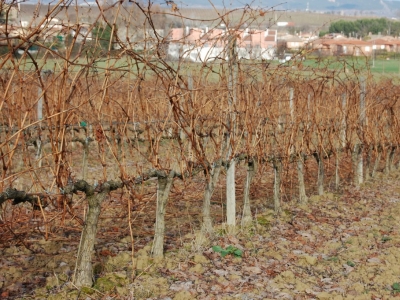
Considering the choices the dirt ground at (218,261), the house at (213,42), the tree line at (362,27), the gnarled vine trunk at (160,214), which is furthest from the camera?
the tree line at (362,27)

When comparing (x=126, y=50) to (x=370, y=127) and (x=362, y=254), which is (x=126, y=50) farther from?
(x=370, y=127)

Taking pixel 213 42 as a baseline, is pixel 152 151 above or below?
below

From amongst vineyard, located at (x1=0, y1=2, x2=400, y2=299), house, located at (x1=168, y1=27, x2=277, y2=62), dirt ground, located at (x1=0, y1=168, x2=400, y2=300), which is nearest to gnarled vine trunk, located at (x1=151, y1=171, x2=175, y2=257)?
vineyard, located at (x1=0, y1=2, x2=400, y2=299)

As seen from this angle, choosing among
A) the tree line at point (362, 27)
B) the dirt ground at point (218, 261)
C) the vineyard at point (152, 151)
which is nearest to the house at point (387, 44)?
the tree line at point (362, 27)

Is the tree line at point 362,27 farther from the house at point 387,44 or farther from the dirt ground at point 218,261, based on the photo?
the dirt ground at point 218,261

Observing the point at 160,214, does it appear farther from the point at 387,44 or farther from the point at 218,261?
the point at 387,44

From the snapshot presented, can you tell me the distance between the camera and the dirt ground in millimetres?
4520

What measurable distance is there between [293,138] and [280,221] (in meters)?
1.09

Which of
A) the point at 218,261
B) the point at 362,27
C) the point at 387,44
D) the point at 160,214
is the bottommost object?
the point at 387,44

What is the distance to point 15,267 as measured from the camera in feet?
15.9

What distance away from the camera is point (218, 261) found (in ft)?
17.2

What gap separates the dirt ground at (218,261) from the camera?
452 centimetres

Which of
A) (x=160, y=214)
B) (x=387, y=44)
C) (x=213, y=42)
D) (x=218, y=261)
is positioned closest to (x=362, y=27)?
(x=387, y=44)

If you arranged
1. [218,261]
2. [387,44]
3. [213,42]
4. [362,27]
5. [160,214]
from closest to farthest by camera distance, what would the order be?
[160,214], [218,261], [213,42], [387,44], [362,27]
